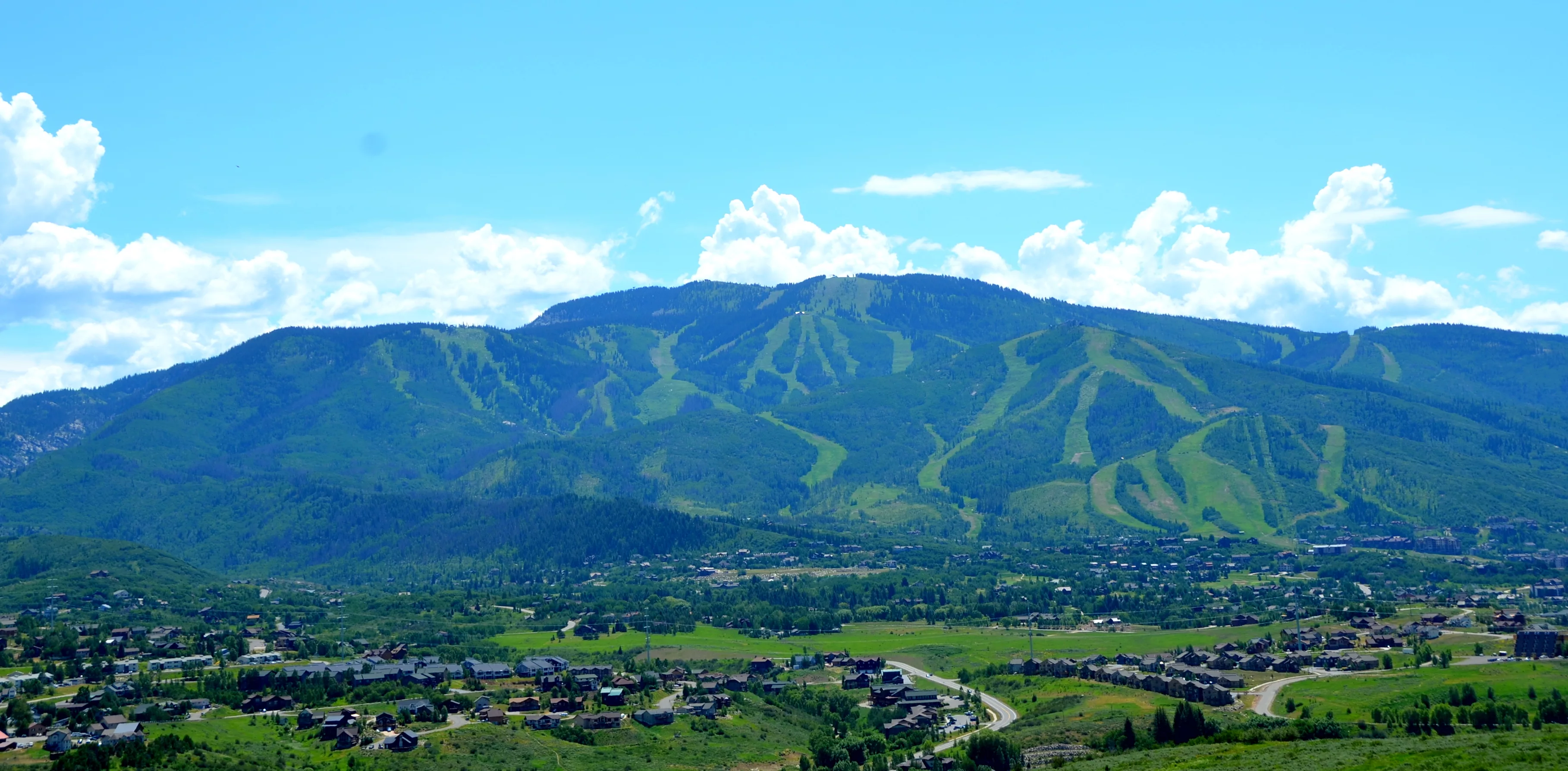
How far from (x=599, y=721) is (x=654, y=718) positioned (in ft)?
15.7

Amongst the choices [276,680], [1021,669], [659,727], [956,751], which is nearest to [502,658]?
[276,680]

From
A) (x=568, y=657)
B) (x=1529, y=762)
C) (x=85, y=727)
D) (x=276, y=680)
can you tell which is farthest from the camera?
(x=568, y=657)

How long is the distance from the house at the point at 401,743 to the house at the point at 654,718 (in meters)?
19.4

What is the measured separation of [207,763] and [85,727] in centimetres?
1497

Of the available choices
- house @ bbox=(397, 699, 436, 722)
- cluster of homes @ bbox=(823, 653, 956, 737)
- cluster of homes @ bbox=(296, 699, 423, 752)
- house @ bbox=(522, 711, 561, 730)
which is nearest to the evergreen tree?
cluster of homes @ bbox=(823, 653, 956, 737)


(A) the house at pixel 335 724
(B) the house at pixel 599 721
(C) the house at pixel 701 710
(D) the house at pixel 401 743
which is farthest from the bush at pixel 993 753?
(A) the house at pixel 335 724

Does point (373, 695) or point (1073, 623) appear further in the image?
point (1073, 623)

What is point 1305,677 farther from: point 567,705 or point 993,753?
point 567,705

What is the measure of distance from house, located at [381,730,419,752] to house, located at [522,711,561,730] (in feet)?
37.4

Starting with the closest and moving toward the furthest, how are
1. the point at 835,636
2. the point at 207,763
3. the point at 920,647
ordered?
1. the point at 207,763
2. the point at 920,647
3. the point at 835,636

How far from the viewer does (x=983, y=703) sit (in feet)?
436

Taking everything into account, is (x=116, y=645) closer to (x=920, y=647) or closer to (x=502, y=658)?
(x=502, y=658)

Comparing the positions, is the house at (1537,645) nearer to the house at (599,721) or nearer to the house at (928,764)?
the house at (928,764)

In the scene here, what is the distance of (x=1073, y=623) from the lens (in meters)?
191
